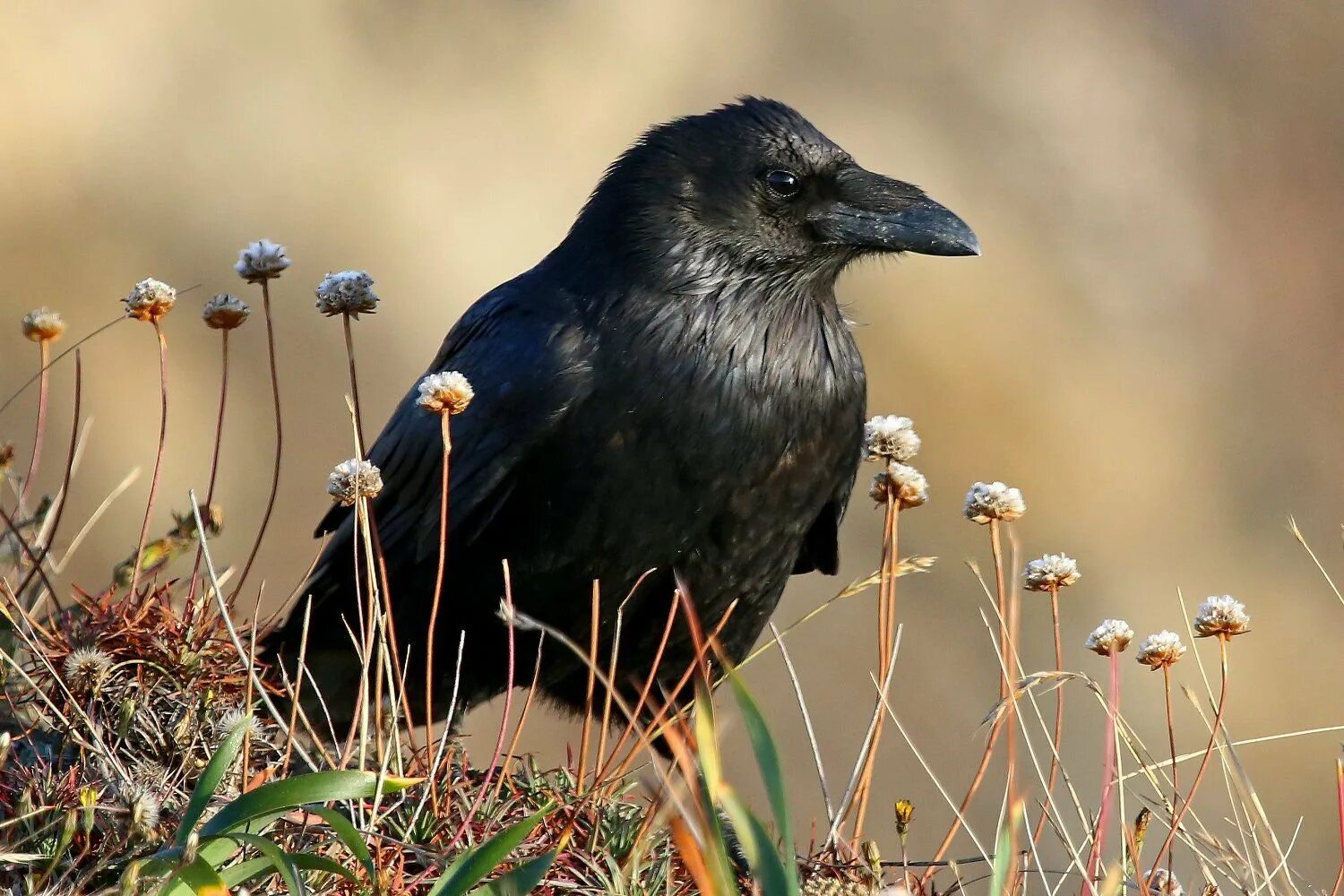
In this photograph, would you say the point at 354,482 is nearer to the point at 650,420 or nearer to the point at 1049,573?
the point at 650,420

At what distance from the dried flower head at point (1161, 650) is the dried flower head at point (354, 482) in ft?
4.72

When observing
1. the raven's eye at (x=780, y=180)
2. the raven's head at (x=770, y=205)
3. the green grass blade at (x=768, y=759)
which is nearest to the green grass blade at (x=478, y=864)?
the green grass blade at (x=768, y=759)

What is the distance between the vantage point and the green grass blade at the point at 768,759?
81.0 inches

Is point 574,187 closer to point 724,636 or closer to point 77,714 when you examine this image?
point 724,636

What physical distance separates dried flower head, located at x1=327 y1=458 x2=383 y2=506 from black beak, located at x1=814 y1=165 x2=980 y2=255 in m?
1.68

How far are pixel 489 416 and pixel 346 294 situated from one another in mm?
732

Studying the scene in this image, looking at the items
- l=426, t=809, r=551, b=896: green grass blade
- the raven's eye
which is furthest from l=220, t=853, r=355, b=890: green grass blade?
the raven's eye

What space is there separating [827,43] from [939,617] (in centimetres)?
550

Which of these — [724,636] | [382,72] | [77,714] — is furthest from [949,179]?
[77,714]

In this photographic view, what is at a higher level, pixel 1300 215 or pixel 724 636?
pixel 1300 215

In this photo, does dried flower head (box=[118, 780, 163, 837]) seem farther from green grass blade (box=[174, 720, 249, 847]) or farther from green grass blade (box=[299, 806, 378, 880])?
green grass blade (box=[299, 806, 378, 880])

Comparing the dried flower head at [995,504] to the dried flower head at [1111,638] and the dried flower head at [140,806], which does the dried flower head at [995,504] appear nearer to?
the dried flower head at [1111,638]

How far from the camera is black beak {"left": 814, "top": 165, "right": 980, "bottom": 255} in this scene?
13.4 ft

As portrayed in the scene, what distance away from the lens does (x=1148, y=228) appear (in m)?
15.3
